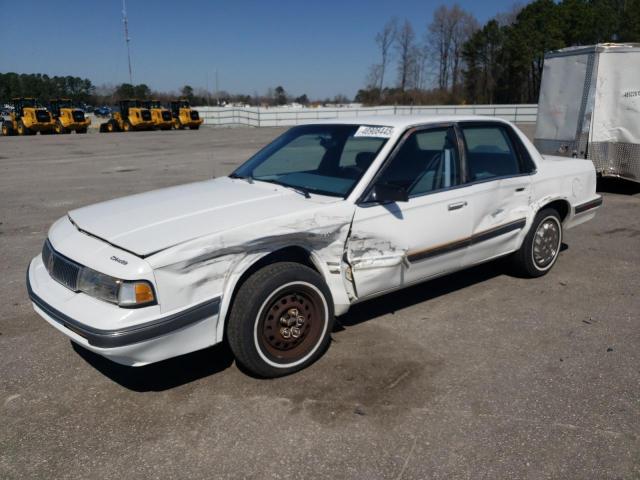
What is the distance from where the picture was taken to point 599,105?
957cm

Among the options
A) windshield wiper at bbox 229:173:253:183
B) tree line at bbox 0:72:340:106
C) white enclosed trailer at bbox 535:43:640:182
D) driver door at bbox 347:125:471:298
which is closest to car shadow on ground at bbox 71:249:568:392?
driver door at bbox 347:125:471:298

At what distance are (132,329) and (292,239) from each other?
108 centimetres

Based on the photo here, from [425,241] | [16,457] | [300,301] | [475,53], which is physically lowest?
[16,457]

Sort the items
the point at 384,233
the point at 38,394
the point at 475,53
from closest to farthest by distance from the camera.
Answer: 1. the point at 38,394
2. the point at 384,233
3. the point at 475,53

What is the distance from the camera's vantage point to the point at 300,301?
3.38 metres

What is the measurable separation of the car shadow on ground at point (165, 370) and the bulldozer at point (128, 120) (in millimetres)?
33384

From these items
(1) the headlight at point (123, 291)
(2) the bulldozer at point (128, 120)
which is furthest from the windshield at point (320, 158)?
(2) the bulldozer at point (128, 120)

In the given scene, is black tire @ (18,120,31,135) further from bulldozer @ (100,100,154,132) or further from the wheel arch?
the wheel arch

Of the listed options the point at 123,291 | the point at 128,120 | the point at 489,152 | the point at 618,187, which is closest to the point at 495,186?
the point at 489,152

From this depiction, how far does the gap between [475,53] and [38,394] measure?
67077 mm

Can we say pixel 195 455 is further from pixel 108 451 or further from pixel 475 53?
pixel 475 53

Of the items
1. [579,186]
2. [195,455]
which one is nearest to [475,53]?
[579,186]

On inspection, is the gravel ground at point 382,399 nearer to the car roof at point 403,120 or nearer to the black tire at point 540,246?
the black tire at point 540,246

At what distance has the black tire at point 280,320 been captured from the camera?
312 centimetres
